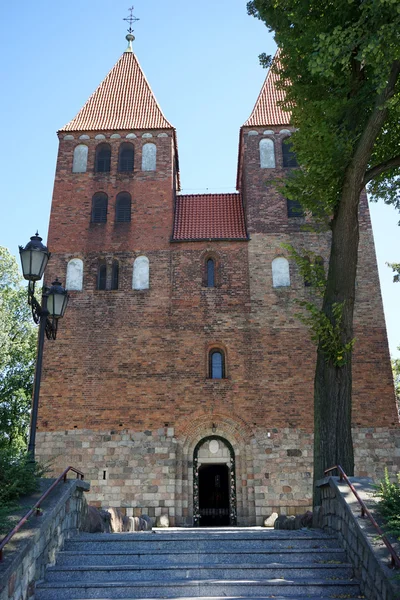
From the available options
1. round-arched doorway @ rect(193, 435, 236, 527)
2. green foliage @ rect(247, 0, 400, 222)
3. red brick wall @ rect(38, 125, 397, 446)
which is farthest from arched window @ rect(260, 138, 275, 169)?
round-arched doorway @ rect(193, 435, 236, 527)

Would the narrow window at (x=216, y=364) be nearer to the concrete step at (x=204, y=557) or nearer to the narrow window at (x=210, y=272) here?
the narrow window at (x=210, y=272)

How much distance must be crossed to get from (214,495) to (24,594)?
12342mm

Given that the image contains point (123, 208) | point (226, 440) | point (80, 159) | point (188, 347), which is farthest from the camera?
point (80, 159)

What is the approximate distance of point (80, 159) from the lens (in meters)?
21.6

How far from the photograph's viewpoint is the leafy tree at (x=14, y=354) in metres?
27.1

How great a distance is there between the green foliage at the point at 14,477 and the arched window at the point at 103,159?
14.6 m

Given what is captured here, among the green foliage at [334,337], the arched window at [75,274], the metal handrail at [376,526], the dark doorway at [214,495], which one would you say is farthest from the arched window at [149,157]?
the metal handrail at [376,526]

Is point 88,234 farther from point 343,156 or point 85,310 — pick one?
point 343,156

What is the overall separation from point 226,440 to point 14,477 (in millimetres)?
10532

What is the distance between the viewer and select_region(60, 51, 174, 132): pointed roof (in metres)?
22.2

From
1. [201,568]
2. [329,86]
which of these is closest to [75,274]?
[329,86]

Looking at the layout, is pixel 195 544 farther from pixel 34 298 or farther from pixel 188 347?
pixel 188 347

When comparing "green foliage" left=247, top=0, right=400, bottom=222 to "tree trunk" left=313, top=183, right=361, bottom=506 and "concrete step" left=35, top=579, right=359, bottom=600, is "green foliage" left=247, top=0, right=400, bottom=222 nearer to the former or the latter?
"tree trunk" left=313, top=183, right=361, bottom=506

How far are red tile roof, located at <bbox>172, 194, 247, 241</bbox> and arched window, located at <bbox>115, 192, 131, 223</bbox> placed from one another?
1.74 meters
